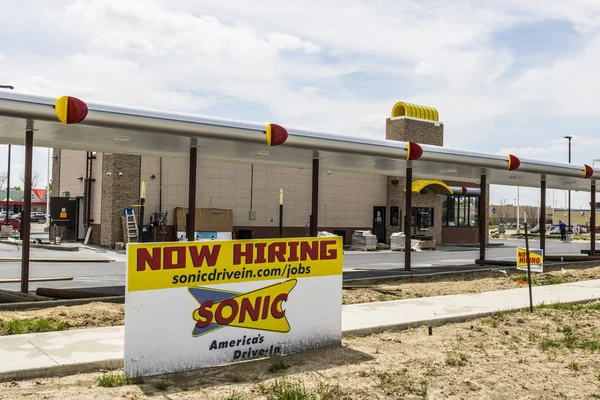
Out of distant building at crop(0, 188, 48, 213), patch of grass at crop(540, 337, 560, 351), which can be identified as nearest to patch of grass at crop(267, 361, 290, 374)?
patch of grass at crop(540, 337, 560, 351)

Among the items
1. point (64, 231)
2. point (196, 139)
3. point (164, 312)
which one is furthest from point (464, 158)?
point (64, 231)

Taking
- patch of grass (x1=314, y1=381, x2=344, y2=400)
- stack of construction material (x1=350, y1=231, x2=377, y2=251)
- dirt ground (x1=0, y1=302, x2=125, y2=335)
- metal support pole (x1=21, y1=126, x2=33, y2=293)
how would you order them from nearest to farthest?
patch of grass (x1=314, y1=381, x2=344, y2=400)
dirt ground (x1=0, y1=302, x2=125, y2=335)
metal support pole (x1=21, y1=126, x2=33, y2=293)
stack of construction material (x1=350, y1=231, x2=377, y2=251)

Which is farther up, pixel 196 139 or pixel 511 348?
pixel 196 139

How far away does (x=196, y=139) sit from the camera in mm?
14211

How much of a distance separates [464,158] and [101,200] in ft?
58.6

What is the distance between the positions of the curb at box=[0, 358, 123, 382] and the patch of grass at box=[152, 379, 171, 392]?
89 cm

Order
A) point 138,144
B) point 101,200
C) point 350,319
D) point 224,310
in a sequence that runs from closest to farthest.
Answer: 1. point 224,310
2. point 350,319
3. point 138,144
4. point 101,200

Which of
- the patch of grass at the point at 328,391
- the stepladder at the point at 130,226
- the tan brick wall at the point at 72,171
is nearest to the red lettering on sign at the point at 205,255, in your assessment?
the patch of grass at the point at 328,391

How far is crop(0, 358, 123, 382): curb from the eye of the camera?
6668mm

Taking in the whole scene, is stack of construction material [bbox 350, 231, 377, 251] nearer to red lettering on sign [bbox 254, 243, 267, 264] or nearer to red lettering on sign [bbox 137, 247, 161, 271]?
red lettering on sign [bbox 254, 243, 267, 264]

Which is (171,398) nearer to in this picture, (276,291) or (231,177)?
(276,291)

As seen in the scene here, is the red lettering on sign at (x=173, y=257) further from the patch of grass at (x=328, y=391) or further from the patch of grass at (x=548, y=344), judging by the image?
the patch of grass at (x=548, y=344)

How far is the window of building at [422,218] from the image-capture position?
37250 mm

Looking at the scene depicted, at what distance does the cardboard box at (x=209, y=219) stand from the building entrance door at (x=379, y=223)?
1083cm
